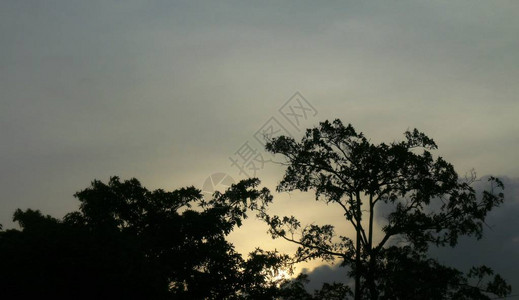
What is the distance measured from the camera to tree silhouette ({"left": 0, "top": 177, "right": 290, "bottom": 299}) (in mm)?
16391

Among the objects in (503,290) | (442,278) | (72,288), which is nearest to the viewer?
(72,288)

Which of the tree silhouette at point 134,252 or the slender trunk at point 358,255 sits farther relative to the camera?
the slender trunk at point 358,255

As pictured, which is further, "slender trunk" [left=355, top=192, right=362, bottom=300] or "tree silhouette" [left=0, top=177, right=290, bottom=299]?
"slender trunk" [left=355, top=192, right=362, bottom=300]

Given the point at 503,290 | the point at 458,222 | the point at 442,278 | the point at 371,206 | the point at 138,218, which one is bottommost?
the point at 503,290

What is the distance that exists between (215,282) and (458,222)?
1042 centimetres

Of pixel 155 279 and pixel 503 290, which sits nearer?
pixel 155 279

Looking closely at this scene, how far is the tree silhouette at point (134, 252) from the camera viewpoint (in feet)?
53.8

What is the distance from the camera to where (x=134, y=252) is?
56.1 feet

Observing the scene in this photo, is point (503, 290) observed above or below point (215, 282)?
below

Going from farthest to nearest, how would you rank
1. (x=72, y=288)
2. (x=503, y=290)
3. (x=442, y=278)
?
(x=442, y=278) → (x=503, y=290) → (x=72, y=288)

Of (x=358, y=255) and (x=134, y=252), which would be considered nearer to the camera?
(x=134, y=252)

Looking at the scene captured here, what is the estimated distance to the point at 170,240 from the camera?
21781 mm

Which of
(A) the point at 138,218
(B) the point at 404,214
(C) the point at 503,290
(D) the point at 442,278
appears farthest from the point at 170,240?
(C) the point at 503,290

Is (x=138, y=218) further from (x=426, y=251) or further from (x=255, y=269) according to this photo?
(x=426, y=251)
